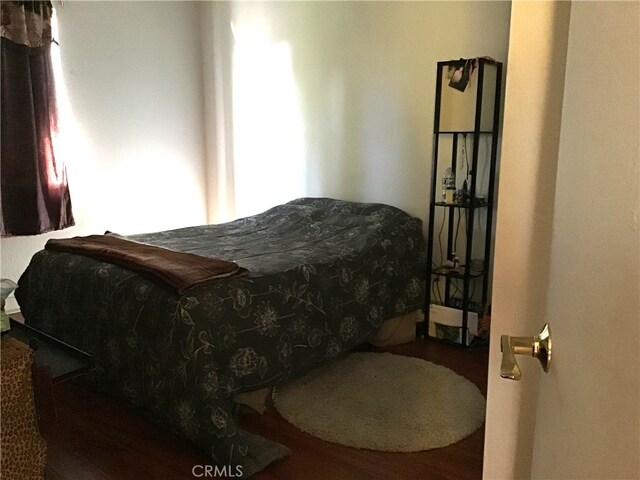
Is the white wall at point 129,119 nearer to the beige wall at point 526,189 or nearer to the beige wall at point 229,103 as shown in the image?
the beige wall at point 229,103

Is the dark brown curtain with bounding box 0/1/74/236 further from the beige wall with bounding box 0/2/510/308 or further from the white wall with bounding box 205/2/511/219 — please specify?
the white wall with bounding box 205/2/511/219

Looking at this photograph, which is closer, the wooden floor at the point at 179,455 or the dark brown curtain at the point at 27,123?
the wooden floor at the point at 179,455

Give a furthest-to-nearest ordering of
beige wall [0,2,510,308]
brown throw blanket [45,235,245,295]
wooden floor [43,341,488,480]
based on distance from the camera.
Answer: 1. beige wall [0,2,510,308]
2. brown throw blanket [45,235,245,295]
3. wooden floor [43,341,488,480]

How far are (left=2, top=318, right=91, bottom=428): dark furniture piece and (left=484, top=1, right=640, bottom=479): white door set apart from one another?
1313mm

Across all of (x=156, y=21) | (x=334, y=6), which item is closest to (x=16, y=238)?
(x=156, y=21)

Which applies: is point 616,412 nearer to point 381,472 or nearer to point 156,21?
point 381,472

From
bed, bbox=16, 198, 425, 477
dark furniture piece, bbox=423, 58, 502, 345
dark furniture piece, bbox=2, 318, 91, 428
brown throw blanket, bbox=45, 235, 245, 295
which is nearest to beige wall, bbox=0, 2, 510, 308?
dark furniture piece, bbox=423, 58, 502, 345

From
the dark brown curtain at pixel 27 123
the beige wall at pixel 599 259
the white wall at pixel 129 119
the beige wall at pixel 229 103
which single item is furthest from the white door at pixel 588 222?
the white wall at pixel 129 119

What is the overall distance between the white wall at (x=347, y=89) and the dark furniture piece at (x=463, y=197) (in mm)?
171

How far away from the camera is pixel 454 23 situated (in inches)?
130

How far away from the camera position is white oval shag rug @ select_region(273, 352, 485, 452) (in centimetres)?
224

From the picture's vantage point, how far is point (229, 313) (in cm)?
218

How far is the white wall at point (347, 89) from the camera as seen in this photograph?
340 centimetres

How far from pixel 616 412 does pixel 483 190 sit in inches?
119
